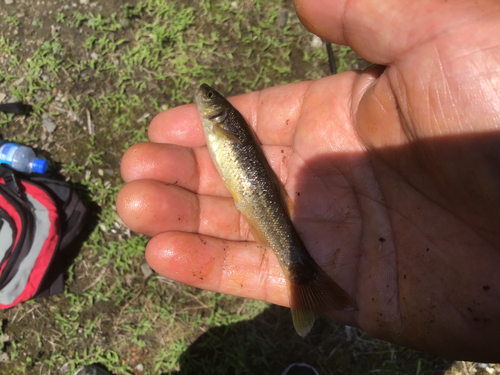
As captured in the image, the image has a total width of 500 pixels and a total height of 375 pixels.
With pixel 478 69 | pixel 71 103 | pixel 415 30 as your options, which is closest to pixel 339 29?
pixel 415 30

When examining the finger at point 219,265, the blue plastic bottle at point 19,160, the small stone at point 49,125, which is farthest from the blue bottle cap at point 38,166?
the finger at point 219,265

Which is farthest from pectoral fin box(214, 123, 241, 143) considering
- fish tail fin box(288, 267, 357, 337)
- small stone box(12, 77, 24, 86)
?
small stone box(12, 77, 24, 86)

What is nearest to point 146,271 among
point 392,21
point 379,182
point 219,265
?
point 219,265

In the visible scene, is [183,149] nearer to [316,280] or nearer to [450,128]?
[316,280]

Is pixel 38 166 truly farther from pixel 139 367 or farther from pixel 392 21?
pixel 392 21

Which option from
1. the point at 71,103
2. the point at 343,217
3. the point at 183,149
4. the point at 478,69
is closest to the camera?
the point at 478,69

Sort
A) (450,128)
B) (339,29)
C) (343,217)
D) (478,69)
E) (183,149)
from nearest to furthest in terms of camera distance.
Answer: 1. (478,69)
2. (450,128)
3. (339,29)
4. (343,217)
5. (183,149)

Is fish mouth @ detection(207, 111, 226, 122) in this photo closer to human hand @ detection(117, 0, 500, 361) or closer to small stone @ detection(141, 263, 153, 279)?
human hand @ detection(117, 0, 500, 361)
